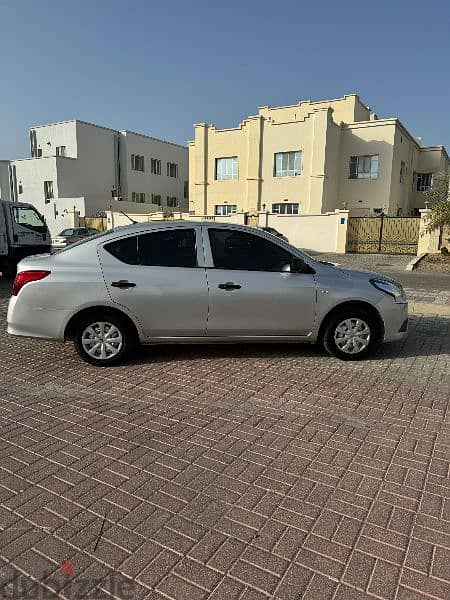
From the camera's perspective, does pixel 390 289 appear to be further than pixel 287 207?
No

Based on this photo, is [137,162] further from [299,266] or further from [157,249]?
[299,266]

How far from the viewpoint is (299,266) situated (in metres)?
5.17

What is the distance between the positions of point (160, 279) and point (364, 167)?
28921 mm

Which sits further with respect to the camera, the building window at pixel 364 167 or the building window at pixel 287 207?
the building window at pixel 287 207

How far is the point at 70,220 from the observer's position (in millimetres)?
34469

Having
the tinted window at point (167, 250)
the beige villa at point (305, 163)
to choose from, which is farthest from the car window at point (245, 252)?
the beige villa at point (305, 163)

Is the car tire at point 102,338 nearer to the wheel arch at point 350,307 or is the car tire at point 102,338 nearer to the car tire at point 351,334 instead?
the wheel arch at point 350,307

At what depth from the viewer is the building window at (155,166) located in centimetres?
4437

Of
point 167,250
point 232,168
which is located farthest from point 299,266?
point 232,168

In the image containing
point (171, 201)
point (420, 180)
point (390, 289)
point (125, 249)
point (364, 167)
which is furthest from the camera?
point (171, 201)

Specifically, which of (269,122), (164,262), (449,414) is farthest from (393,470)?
(269,122)

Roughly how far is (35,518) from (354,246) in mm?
22685

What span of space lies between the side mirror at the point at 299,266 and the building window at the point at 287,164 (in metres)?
26.5

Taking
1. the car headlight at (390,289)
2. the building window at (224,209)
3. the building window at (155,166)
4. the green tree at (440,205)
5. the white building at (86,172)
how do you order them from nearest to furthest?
the car headlight at (390,289) < the green tree at (440,205) < the building window at (224,209) < the white building at (86,172) < the building window at (155,166)
